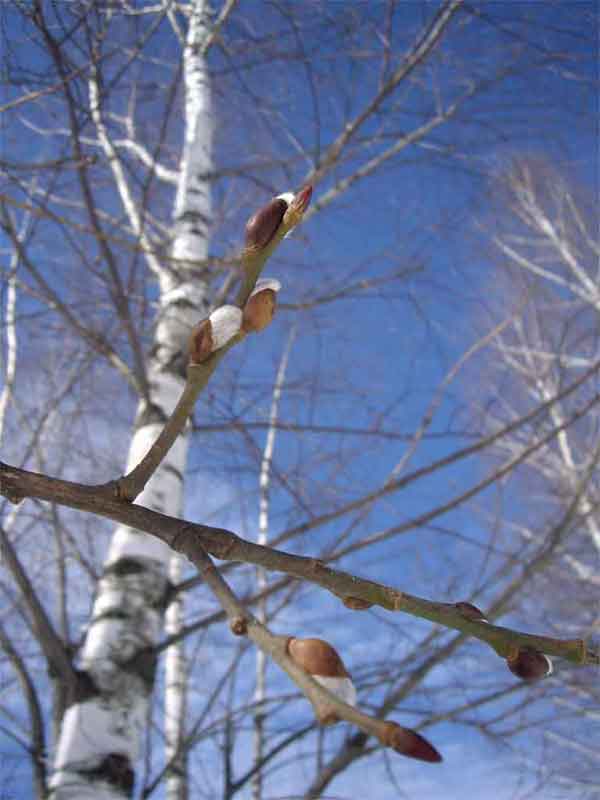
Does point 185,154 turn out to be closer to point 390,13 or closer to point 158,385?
point 390,13

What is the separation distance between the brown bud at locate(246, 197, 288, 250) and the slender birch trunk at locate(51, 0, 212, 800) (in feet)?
2.69

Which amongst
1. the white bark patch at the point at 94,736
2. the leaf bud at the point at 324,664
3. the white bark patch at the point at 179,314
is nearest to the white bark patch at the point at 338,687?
the leaf bud at the point at 324,664

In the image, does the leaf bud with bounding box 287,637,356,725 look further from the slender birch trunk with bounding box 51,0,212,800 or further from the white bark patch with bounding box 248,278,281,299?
the slender birch trunk with bounding box 51,0,212,800


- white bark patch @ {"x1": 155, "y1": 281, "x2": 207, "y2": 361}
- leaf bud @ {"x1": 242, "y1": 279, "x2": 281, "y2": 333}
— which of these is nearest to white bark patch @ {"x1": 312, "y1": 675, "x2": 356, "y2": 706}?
leaf bud @ {"x1": 242, "y1": 279, "x2": 281, "y2": 333}

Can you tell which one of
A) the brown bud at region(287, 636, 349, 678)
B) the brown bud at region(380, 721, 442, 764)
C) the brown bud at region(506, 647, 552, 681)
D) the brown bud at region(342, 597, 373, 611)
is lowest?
the brown bud at region(380, 721, 442, 764)

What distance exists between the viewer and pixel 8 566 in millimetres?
969

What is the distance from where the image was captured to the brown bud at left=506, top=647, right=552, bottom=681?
28 cm

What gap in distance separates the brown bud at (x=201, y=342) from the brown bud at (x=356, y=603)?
4.7 inches

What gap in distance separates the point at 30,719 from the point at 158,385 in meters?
0.65

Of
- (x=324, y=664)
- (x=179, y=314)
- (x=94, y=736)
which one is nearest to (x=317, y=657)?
(x=324, y=664)

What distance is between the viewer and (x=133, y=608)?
1152mm

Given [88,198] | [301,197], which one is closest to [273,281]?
[301,197]

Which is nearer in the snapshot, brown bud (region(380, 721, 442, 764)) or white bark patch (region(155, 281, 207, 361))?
brown bud (region(380, 721, 442, 764))

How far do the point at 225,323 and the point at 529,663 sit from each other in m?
0.19
